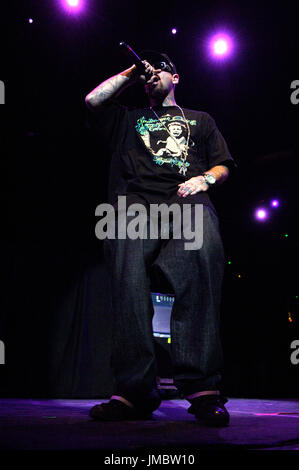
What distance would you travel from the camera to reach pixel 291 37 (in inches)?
128

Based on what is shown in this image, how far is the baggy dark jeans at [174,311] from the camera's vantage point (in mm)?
1243

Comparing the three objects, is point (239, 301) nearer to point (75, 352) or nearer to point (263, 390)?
point (263, 390)

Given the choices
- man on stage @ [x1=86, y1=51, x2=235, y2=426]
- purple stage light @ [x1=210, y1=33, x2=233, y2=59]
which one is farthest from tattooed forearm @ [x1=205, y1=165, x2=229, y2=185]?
purple stage light @ [x1=210, y1=33, x2=233, y2=59]

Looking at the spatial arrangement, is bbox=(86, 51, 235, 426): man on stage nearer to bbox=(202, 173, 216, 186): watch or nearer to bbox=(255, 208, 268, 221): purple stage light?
bbox=(202, 173, 216, 186): watch

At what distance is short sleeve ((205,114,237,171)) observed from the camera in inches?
64.0

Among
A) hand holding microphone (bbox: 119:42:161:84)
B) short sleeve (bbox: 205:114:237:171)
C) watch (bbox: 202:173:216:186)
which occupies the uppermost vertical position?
hand holding microphone (bbox: 119:42:161:84)

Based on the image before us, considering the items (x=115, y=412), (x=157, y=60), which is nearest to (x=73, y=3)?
(x=157, y=60)

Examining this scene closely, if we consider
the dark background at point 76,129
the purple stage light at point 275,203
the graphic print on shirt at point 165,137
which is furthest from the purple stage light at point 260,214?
the graphic print on shirt at point 165,137

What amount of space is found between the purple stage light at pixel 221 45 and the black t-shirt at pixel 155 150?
1.99m

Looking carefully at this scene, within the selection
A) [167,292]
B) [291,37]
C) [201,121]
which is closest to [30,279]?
[167,292]

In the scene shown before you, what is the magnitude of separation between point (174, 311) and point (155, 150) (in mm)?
702

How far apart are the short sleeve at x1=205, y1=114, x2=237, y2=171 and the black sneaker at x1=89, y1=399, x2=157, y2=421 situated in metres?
1.04
